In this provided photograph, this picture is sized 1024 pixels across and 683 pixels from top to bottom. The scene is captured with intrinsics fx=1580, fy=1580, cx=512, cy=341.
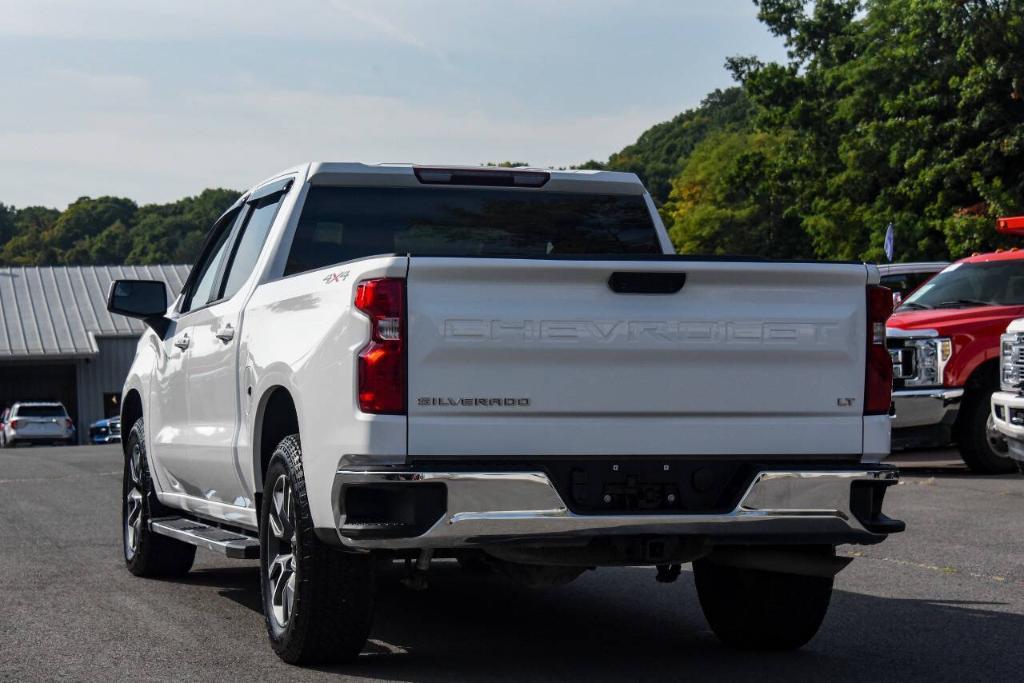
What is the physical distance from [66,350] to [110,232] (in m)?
63.8

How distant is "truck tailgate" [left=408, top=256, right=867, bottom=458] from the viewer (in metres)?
5.51

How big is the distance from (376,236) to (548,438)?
7.18 ft

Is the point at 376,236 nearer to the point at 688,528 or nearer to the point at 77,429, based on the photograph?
the point at 688,528

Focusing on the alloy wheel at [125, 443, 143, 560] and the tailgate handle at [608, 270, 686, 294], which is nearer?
the tailgate handle at [608, 270, 686, 294]

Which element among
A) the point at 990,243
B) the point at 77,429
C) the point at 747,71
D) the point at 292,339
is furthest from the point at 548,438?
the point at 77,429

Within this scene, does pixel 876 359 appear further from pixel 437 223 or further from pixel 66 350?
pixel 66 350

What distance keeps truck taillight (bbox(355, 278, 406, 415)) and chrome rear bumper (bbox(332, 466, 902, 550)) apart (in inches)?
9.7

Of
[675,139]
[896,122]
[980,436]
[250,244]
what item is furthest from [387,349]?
[675,139]

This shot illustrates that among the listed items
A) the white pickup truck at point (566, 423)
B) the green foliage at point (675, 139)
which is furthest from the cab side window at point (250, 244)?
the green foliage at point (675, 139)

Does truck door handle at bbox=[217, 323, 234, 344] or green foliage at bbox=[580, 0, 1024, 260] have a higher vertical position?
green foliage at bbox=[580, 0, 1024, 260]

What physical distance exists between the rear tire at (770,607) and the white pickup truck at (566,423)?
17mm

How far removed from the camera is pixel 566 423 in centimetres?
562

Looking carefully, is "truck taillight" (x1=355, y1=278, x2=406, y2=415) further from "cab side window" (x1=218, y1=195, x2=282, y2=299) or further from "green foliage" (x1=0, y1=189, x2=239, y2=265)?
"green foliage" (x1=0, y1=189, x2=239, y2=265)

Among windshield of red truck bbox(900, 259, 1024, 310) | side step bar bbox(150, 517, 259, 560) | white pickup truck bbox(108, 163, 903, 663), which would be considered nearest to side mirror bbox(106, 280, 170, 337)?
side step bar bbox(150, 517, 259, 560)
